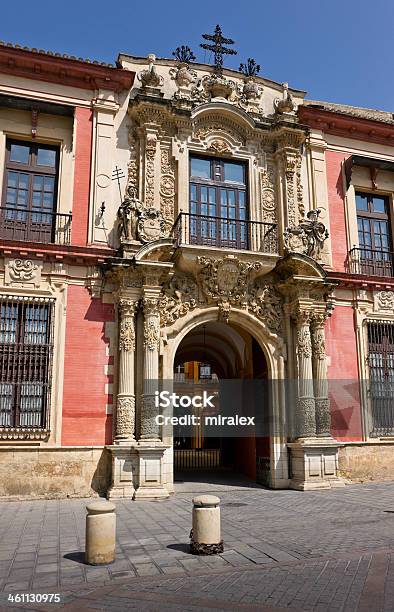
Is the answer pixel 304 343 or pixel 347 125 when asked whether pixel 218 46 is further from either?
pixel 304 343

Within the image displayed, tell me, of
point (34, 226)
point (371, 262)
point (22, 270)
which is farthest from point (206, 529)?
point (371, 262)

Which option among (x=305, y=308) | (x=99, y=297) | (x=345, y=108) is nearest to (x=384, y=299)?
(x=305, y=308)

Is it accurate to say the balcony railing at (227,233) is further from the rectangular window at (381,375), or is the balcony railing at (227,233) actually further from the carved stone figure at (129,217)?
the rectangular window at (381,375)

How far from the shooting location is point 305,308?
1335 cm

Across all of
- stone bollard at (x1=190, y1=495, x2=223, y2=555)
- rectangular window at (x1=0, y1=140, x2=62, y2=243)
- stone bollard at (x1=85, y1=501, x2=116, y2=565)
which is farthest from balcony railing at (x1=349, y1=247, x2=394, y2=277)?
stone bollard at (x1=85, y1=501, x2=116, y2=565)

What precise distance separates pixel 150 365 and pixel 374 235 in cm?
804

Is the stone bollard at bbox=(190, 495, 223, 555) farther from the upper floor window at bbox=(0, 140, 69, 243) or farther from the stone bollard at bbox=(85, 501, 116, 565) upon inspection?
the upper floor window at bbox=(0, 140, 69, 243)

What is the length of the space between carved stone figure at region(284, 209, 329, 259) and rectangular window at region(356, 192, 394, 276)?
5.45ft

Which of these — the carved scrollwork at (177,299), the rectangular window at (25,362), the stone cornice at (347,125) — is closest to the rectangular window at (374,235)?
the stone cornice at (347,125)

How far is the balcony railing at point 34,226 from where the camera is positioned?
12.2 meters

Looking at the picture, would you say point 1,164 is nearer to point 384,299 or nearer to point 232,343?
point 232,343

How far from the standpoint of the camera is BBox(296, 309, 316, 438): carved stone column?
12.6 metres

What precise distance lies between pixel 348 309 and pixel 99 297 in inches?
266

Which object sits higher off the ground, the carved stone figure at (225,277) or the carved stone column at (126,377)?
the carved stone figure at (225,277)
